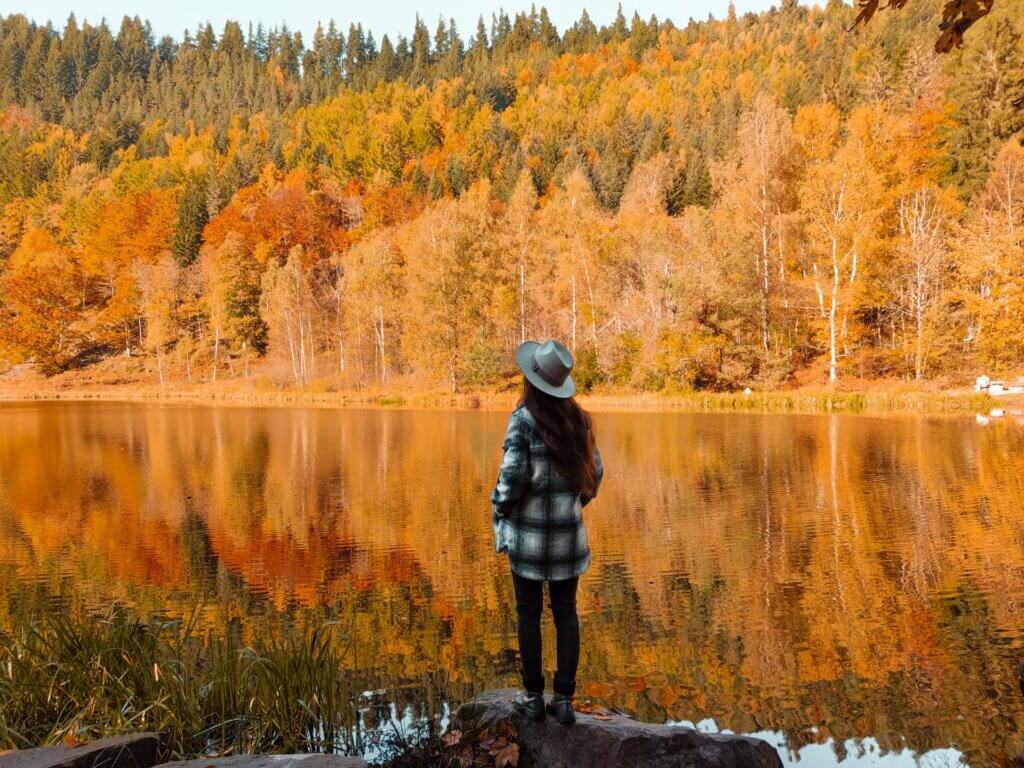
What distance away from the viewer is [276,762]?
359cm

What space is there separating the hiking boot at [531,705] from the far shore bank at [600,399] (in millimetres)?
28641

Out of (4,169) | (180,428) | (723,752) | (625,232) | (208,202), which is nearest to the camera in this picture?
(723,752)

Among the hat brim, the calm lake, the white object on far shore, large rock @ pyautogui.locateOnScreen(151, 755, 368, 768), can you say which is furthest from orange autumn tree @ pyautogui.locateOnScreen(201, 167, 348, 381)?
large rock @ pyautogui.locateOnScreen(151, 755, 368, 768)

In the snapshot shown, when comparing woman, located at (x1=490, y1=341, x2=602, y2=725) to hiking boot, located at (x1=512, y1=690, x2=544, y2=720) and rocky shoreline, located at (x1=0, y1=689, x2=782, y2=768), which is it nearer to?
hiking boot, located at (x1=512, y1=690, x2=544, y2=720)

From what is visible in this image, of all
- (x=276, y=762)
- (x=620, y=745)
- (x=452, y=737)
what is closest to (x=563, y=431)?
(x=620, y=745)

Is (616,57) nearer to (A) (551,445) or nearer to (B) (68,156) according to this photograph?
(B) (68,156)

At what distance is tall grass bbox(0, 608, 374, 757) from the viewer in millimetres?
4305

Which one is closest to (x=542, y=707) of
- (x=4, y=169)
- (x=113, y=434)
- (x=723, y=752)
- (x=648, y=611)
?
(x=723, y=752)

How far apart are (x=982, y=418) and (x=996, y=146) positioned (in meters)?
24.2

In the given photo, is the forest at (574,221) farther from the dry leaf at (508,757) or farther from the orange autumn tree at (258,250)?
the dry leaf at (508,757)

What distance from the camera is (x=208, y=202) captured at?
276ft

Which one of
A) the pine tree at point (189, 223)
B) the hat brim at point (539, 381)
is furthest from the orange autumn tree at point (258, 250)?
the hat brim at point (539, 381)

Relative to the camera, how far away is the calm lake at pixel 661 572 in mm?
5289

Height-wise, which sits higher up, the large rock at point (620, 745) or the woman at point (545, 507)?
the woman at point (545, 507)
